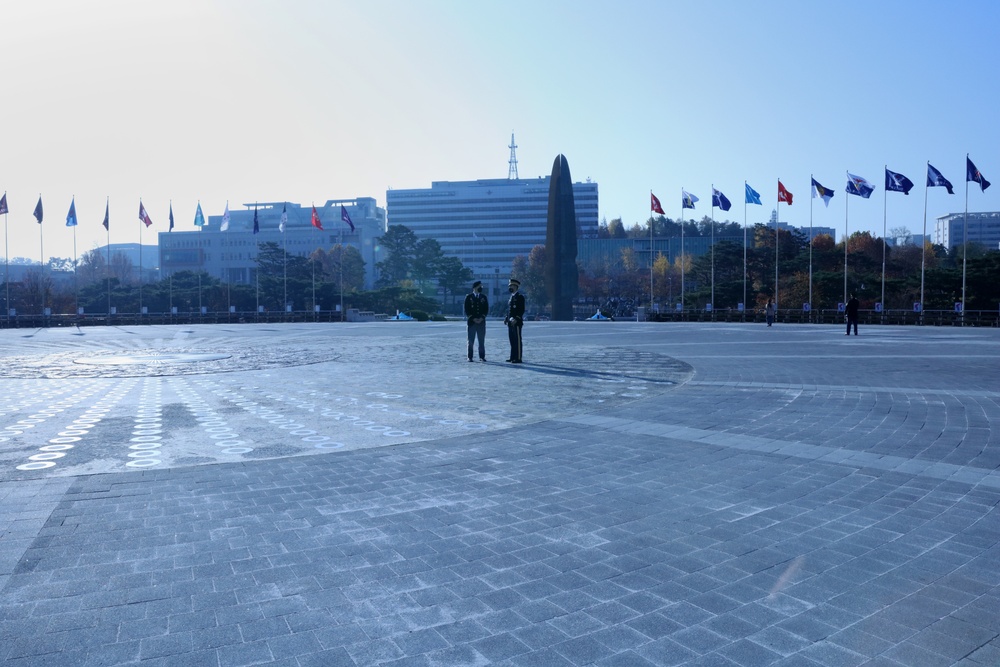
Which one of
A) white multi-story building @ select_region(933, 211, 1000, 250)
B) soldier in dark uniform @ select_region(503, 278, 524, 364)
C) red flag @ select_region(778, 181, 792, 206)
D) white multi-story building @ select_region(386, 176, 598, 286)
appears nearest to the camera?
soldier in dark uniform @ select_region(503, 278, 524, 364)

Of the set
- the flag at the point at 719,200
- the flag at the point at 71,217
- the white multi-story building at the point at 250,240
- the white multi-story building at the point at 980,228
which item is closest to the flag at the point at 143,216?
the flag at the point at 71,217

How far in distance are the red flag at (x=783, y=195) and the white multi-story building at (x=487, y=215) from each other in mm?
102713

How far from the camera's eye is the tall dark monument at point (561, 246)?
53.3 meters

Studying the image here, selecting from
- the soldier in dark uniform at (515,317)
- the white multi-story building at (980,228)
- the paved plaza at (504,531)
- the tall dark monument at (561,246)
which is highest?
the white multi-story building at (980,228)

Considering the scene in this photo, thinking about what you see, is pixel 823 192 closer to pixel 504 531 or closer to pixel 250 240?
pixel 504 531

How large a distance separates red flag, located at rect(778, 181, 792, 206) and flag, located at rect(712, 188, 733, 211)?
329 cm

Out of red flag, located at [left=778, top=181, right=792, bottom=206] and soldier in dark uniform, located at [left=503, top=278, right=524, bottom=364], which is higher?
red flag, located at [left=778, top=181, right=792, bottom=206]

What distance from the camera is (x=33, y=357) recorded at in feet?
66.5

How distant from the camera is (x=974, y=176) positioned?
38.2m

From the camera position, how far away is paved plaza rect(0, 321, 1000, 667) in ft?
11.0

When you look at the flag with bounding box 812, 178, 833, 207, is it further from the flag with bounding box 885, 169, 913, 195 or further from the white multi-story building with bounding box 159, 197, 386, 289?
the white multi-story building with bounding box 159, 197, 386, 289

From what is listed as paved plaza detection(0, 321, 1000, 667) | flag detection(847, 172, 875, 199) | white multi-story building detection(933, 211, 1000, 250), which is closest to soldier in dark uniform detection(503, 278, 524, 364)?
paved plaza detection(0, 321, 1000, 667)

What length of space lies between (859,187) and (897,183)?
1.95 metres

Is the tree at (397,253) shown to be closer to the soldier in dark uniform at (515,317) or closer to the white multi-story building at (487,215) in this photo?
the white multi-story building at (487,215)
